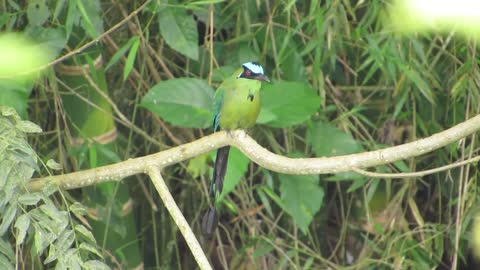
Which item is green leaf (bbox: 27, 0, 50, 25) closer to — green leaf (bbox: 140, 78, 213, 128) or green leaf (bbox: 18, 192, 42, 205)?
green leaf (bbox: 140, 78, 213, 128)

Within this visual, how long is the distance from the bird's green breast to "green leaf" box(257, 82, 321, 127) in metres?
0.07

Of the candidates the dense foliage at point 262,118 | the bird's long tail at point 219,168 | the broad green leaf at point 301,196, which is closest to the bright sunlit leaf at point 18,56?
the dense foliage at point 262,118

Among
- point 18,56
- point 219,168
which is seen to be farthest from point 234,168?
point 18,56

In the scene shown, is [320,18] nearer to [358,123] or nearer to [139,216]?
[358,123]

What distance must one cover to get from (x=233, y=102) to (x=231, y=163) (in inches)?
7.6

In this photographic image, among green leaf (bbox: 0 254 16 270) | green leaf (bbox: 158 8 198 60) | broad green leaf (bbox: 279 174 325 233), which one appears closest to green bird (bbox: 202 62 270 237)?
green leaf (bbox: 158 8 198 60)

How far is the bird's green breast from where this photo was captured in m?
2.75

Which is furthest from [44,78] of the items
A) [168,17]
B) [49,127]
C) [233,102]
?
[233,102]

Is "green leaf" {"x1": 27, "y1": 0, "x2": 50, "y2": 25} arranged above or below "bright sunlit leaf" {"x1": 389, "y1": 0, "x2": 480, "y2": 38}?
below

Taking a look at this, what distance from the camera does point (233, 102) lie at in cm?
277

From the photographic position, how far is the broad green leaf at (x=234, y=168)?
283 centimetres

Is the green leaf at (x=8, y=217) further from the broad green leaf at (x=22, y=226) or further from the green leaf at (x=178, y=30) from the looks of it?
the green leaf at (x=178, y=30)

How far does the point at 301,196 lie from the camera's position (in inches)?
120

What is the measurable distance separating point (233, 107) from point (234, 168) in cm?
20
